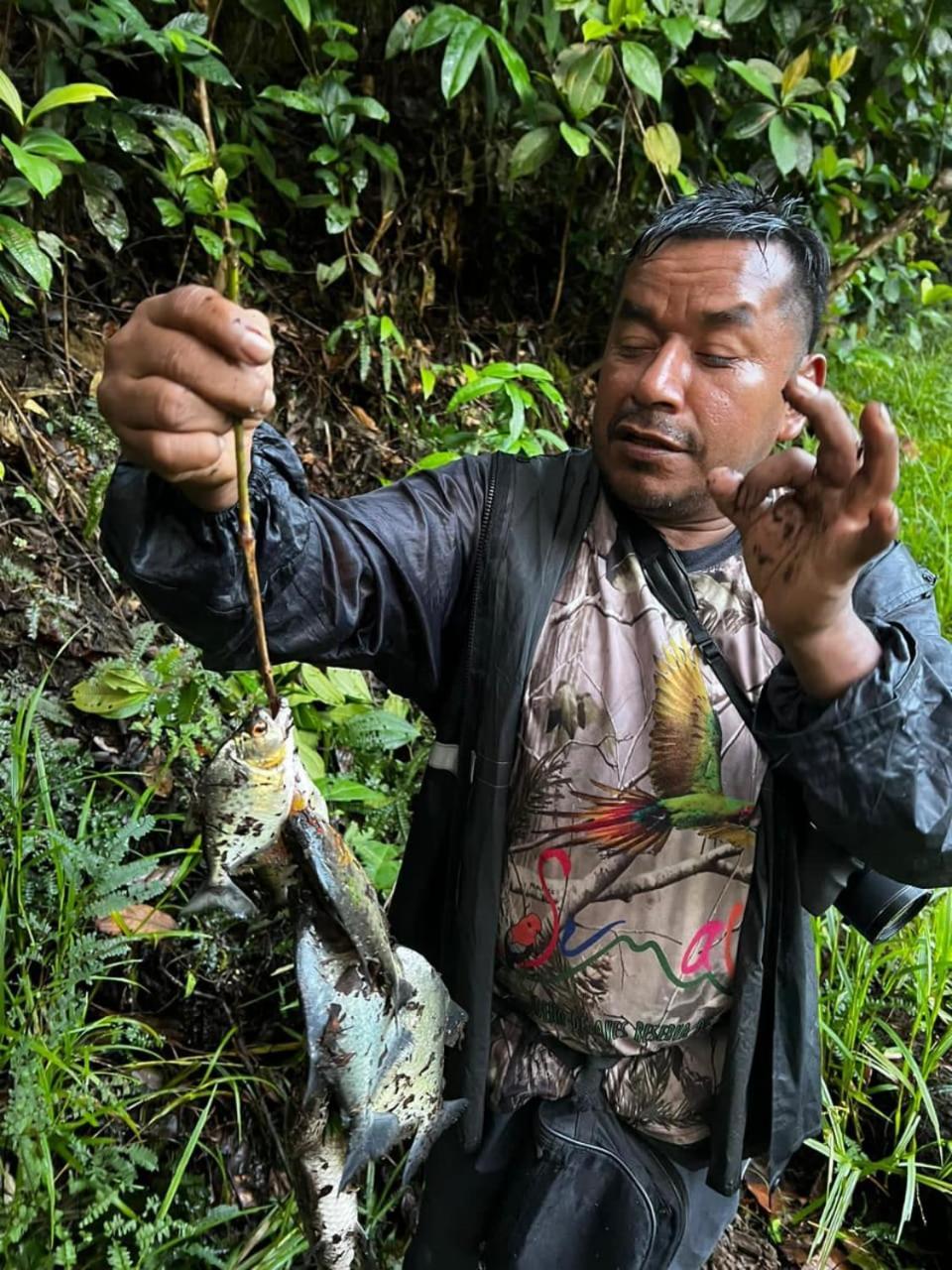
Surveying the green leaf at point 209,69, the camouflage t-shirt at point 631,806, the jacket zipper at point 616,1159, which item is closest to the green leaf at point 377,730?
the camouflage t-shirt at point 631,806

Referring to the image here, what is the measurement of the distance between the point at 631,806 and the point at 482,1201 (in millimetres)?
849

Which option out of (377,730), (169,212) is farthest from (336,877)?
(169,212)

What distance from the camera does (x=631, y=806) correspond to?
1446 millimetres

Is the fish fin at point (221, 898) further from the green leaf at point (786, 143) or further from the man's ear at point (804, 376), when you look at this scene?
the green leaf at point (786, 143)

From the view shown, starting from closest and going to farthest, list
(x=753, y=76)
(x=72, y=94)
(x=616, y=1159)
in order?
(x=616, y=1159)
(x=72, y=94)
(x=753, y=76)

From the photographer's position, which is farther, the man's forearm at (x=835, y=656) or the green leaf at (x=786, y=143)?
the green leaf at (x=786, y=143)

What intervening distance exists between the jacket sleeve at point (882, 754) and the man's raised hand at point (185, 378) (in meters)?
0.72

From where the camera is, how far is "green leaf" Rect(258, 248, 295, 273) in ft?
10.6

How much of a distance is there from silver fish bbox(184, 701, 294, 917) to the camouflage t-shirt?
1.82 feet

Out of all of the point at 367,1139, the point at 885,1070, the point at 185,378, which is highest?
the point at 185,378

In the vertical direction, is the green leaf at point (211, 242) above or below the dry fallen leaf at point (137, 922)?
above

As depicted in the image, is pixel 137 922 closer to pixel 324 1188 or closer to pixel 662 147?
pixel 324 1188

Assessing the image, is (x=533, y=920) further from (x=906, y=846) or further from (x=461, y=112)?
(x=461, y=112)

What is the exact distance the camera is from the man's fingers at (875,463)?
2.93ft
